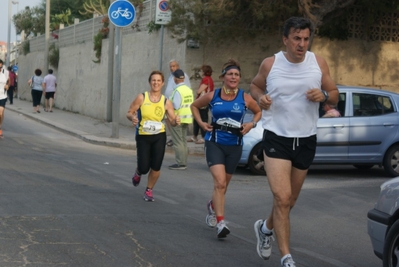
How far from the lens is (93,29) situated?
1244 inches

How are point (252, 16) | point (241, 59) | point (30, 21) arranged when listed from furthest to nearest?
point (30, 21) < point (241, 59) < point (252, 16)

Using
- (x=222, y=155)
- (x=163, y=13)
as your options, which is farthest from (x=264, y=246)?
(x=163, y=13)

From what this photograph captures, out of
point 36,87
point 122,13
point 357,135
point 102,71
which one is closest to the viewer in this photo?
point 357,135

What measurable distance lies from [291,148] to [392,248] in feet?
3.80

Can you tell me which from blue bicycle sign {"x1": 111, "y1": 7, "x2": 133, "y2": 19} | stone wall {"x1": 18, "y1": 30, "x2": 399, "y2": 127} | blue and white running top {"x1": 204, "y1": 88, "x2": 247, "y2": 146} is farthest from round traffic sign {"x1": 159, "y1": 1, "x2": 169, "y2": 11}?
blue and white running top {"x1": 204, "y1": 88, "x2": 247, "y2": 146}

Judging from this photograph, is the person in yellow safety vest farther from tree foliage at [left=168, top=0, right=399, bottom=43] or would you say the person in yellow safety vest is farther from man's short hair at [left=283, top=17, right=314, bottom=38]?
man's short hair at [left=283, top=17, right=314, bottom=38]

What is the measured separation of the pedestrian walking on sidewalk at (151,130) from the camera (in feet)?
34.4

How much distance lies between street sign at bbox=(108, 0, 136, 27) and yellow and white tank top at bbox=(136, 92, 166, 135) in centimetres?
989

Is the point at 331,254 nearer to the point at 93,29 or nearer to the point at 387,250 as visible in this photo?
the point at 387,250

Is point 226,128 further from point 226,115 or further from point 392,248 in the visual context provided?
point 392,248

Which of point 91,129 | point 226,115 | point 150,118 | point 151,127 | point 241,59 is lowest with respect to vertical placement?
point 91,129

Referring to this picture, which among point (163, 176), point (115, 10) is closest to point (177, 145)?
point (163, 176)

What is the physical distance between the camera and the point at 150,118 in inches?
414

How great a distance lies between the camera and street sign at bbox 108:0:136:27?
2006cm
